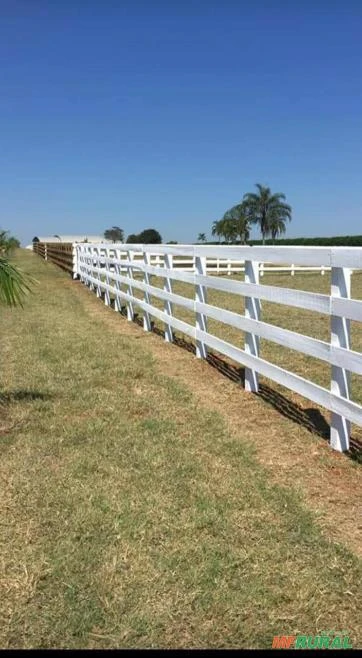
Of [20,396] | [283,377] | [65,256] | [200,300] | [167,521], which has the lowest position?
[167,521]

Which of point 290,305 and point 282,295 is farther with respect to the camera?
point 282,295

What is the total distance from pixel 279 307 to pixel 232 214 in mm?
60414

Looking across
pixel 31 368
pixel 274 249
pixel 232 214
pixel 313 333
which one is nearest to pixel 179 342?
pixel 313 333

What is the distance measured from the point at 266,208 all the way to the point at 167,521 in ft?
227

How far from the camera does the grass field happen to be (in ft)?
8.09

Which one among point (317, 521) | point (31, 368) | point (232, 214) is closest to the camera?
point (317, 521)

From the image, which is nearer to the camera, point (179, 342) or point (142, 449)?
point (142, 449)

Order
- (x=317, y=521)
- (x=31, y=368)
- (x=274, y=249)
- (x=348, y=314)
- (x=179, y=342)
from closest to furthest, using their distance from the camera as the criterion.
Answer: (x=317, y=521) → (x=348, y=314) → (x=274, y=249) → (x=31, y=368) → (x=179, y=342)

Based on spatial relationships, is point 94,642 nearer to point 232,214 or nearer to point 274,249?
point 274,249

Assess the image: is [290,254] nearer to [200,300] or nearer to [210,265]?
[200,300]

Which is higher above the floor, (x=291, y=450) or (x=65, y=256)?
(x=65, y=256)

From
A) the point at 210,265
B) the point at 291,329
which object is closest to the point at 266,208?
the point at 210,265

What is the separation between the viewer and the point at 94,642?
233cm

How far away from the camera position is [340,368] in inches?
168
